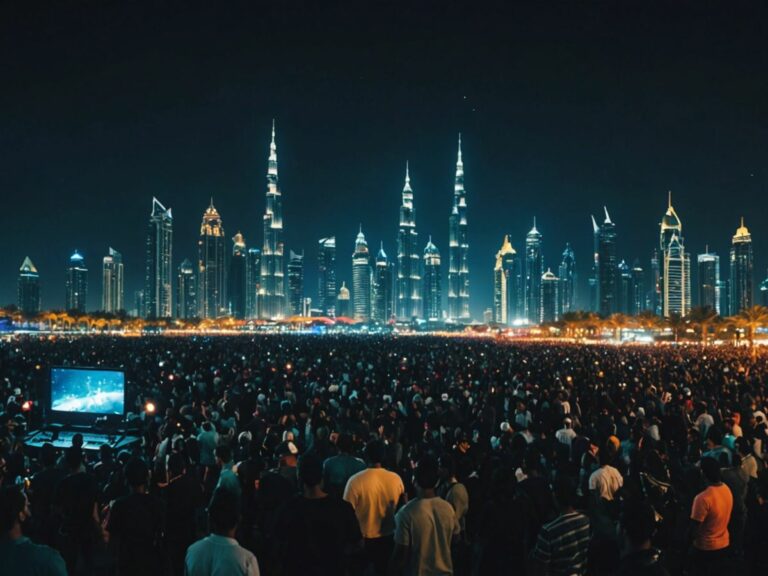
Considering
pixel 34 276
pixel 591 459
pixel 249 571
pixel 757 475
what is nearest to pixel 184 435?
pixel 591 459

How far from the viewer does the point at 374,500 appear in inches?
199

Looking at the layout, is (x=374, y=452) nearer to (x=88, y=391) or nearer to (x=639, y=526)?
(x=639, y=526)

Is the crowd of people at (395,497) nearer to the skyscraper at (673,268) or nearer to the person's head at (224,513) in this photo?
the person's head at (224,513)

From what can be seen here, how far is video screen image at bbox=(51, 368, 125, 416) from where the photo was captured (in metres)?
A: 12.6

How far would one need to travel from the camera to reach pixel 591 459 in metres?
7.56

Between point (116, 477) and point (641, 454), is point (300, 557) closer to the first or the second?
point (116, 477)

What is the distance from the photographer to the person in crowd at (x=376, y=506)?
5.05 m

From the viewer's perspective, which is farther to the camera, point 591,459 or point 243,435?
point 243,435

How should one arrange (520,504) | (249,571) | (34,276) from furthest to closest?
(34,276) → (520,504) → (249,571)

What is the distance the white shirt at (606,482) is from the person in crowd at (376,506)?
2.37 meters

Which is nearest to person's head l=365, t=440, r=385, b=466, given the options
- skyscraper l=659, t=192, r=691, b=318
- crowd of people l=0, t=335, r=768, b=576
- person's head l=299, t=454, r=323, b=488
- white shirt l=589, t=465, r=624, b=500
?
crowd of people l=0, t=335, r=768, b=576

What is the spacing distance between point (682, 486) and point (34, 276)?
673ft

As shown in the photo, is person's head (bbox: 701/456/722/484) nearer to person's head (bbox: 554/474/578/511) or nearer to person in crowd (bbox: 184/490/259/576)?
person's head (bbox: 554/474/578/511)

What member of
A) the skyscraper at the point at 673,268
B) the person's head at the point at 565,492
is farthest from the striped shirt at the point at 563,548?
the skyscraper at the point at 673,268
